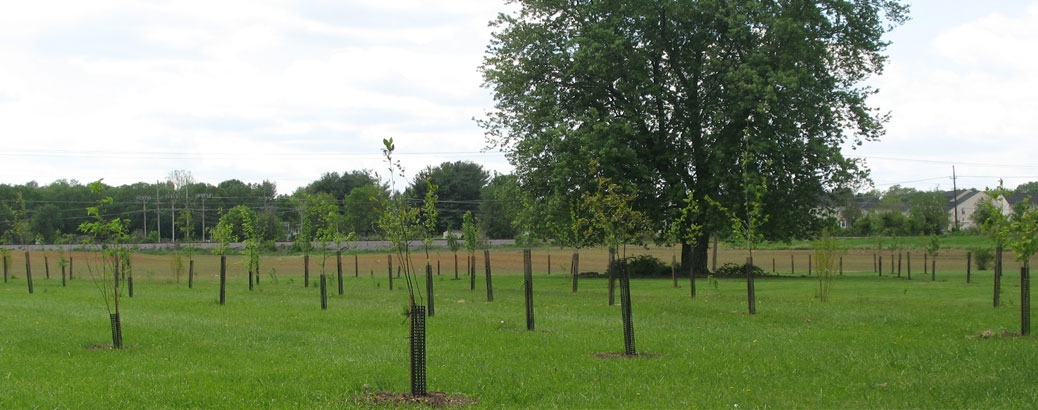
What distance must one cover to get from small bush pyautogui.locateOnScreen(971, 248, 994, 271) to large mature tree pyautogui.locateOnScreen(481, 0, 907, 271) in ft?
46.3

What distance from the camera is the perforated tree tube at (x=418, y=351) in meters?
9.65

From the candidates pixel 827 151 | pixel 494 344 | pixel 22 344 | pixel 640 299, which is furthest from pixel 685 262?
pixel 22 344

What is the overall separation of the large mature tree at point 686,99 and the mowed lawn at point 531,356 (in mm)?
14277

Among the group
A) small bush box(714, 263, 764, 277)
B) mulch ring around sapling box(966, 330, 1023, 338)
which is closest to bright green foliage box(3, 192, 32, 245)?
small bush box(714, 263, 764, 277)

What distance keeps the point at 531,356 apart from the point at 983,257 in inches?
1741

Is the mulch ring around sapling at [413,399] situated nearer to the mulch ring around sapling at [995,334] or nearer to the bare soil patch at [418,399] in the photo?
the bare soil patch at [418,399]

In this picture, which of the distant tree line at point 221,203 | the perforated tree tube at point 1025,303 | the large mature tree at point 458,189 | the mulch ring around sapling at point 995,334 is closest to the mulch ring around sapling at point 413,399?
the mulch ring around sapling at point 995,334

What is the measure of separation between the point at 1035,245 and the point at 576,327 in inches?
336

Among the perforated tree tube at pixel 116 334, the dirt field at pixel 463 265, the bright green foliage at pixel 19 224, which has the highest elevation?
the bright green foliage at pixel 19 224

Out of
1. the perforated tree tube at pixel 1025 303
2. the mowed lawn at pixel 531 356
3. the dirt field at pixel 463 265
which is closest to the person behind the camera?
the mowed lawn at pixel 531 356

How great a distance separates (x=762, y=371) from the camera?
38.2 ft

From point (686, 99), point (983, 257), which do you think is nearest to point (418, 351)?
point (686, 99)

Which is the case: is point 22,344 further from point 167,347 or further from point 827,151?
point 827,151

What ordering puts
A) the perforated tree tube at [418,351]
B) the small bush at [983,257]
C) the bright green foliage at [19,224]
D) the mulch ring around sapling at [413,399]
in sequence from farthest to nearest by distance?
the small bush at [983,257]
the bright green foliage at [19,224]
the perforated tree tube at [418,351]
the mulch ring around sapling at [413,399]
